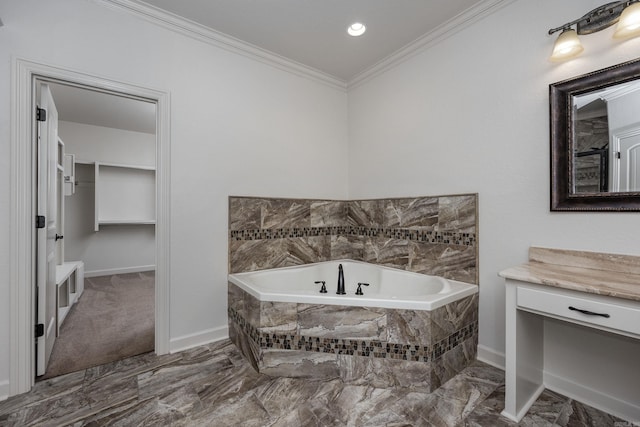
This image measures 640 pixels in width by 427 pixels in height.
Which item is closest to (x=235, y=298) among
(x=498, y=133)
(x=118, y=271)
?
(x=498, y=133)

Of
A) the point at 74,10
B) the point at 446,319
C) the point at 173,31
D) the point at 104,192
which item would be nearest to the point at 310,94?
the point at 173,31

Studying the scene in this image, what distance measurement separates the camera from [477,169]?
2.23 meters

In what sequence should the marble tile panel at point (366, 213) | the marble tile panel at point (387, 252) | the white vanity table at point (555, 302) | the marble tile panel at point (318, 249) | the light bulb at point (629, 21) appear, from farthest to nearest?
the marble tile panel at point (318, 249) → the marble tile panel at point (366, 213) → the marble tile panel at point (387, 252) → the light bulb at point (629, 21) → the white vanity table at point (555, 302)

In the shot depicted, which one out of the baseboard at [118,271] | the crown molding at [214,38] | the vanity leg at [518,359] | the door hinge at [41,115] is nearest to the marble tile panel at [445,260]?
the vanity leg at [518,359]

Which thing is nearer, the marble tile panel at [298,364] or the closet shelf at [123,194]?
the marble tile panel at [298,364]

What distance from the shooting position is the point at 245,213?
268 cm

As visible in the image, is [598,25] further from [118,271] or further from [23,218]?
[118,271]

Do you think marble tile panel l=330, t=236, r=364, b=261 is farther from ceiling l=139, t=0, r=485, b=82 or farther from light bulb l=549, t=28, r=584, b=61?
light bulb l=549, t=28, r=584, b=61

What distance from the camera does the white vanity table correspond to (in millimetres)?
1267

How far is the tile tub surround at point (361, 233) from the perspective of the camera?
2.33 m

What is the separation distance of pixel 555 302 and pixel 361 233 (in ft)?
6.40

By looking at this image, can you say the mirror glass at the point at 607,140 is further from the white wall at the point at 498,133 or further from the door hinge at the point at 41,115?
the door hinge at the point at 41,115

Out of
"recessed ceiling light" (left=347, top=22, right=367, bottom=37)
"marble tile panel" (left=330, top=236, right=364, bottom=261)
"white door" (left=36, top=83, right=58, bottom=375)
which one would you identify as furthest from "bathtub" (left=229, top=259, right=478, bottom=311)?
"recessed ceiling light" (left=347, top=22, right=367, bottom=37)

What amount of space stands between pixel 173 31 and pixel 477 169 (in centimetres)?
262
